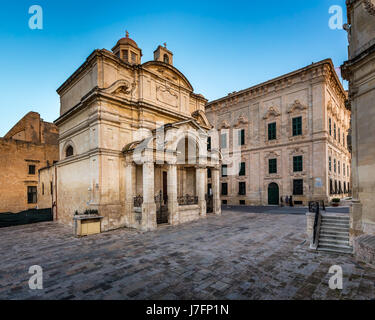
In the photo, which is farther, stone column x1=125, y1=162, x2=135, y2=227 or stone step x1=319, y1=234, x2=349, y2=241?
stone column x1=125, y1=162, x2=135, y2=227

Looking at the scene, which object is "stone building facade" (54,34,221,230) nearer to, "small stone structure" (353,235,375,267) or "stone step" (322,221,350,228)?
"stone step" (322,221,350,228)

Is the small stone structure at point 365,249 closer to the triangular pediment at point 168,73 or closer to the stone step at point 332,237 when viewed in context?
the stone step at point 332,237

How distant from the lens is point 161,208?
15.3 m

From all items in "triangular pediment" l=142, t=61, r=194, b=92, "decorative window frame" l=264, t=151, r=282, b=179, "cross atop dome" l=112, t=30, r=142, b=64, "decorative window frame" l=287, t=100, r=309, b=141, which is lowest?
"decorative window frame" l=264, t=151, r=282, b=179

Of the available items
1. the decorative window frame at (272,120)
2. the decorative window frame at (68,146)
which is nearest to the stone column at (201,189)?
the decorative window frame at (68,146)

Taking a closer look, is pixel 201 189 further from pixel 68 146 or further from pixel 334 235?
pixel 68 146

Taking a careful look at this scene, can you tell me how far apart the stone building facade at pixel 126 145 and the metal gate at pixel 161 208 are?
11cm

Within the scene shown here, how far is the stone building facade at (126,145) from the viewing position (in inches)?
490

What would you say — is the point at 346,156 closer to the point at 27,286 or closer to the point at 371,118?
the point at 371,118

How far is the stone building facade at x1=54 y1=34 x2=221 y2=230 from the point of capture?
40.8ft

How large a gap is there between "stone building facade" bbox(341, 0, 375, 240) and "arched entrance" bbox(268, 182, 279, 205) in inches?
668

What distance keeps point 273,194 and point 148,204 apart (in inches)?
693

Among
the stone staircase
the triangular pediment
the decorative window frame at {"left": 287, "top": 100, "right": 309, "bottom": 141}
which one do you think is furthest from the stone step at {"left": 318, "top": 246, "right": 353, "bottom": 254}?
the decorative window frame at {"left": 287, "top": 100, "right": 309, "bottom": 141}
